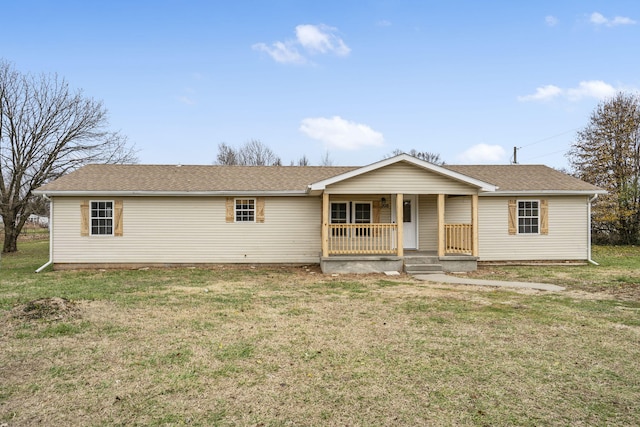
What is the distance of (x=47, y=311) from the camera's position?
6.09 meters

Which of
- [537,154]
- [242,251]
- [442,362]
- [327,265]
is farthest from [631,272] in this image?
[537,154]

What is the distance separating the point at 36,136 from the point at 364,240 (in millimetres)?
18302

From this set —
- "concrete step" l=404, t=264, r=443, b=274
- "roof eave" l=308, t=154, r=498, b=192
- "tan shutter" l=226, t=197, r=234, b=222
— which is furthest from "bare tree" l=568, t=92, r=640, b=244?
"tan shutter" l=226, t=197, r=234, b=222

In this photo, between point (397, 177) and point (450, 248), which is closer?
point (397, 177)

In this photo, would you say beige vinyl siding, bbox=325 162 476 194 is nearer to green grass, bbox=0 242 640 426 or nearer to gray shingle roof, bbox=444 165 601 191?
gray shingle roof, bbox=444 165 601 191

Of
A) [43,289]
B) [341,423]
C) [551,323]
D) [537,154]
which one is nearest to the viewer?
[341,423]

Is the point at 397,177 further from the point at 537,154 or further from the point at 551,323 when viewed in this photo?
the point at 537,154

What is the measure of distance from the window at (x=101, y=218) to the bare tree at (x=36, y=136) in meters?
8.70

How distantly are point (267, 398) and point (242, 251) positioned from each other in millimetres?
10006

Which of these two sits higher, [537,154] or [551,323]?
[537,154]

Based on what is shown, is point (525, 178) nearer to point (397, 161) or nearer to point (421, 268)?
point (397, 161)

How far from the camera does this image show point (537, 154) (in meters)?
28.8

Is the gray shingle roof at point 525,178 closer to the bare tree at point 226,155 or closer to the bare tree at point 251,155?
the bare tree at point 251,155

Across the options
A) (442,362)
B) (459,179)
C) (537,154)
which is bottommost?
(442,362)
